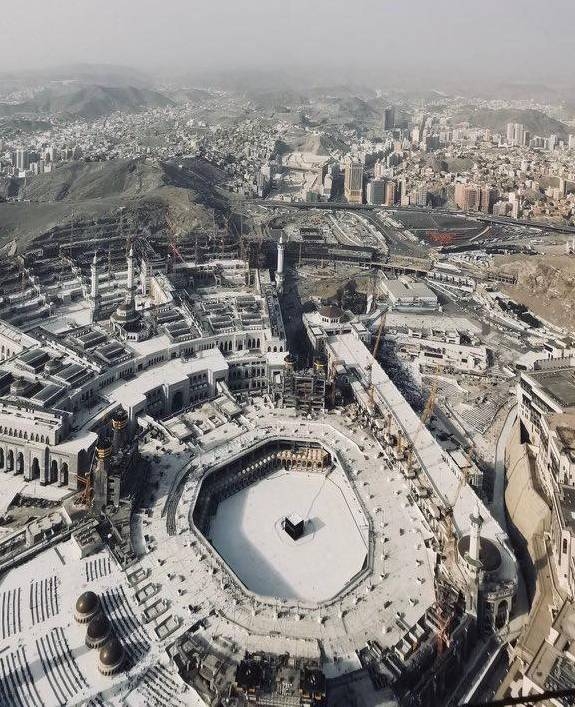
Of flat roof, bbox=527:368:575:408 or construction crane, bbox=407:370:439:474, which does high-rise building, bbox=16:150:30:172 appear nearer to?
construction crane, bbox=407:370:439:474

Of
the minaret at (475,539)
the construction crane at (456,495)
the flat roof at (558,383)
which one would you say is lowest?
the construction crane at (456,495)

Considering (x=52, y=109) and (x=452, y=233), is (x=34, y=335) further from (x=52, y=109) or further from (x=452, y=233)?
(x=52, y=109)

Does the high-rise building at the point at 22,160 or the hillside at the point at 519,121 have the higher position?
the hillside at the point at 519,121

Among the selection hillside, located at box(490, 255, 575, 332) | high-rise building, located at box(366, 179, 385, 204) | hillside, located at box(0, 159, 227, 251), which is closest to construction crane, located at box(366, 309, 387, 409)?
hillside, located at box(490, 255, 575, 332)

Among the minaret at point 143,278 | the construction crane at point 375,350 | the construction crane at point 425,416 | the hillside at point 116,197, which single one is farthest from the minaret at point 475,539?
the hillside at point 116,197

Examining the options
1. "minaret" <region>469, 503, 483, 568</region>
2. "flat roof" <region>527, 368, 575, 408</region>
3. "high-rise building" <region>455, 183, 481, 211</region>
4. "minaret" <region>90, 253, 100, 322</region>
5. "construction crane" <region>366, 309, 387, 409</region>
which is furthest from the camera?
"high-rise building" <region>455, 183, 481, 211</region>

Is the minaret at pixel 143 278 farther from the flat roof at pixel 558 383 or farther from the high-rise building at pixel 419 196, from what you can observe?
the high-rise building at pixel 419 196
